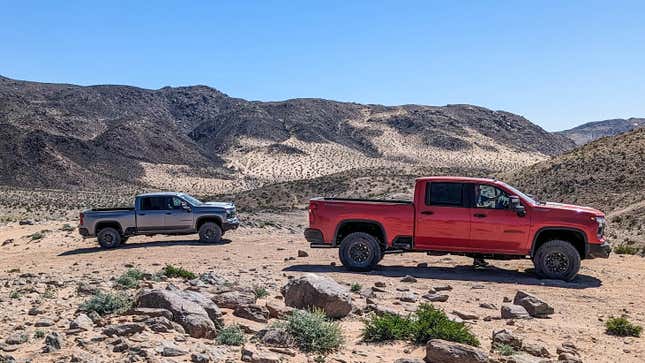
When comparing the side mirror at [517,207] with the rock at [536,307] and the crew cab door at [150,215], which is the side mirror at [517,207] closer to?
the rock at [536,307]

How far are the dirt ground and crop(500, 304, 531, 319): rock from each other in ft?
0.54

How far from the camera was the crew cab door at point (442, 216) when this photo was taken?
1233cm

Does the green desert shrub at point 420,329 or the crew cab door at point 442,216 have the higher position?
the crew cab door at point 442,216

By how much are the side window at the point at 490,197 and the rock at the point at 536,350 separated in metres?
5.36

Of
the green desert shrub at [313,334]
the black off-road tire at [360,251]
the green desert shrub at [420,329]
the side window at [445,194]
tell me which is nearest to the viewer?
the green desert shrub at [313,334]

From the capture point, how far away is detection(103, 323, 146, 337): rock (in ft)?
22.5

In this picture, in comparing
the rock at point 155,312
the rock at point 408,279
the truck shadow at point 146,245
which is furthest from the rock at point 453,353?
the truck shadow at point 146,245

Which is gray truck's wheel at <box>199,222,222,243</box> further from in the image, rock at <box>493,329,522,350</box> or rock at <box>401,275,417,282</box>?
rock at <box>493,329,522,350</box>

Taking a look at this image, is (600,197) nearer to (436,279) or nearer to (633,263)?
(633,263)

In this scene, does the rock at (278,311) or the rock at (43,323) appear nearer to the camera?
the rock at (43,323)

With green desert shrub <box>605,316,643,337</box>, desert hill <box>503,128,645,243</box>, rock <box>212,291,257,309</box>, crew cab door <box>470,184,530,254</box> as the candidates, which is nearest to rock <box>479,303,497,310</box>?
green desert shrub <box>605,316,643,337</box>

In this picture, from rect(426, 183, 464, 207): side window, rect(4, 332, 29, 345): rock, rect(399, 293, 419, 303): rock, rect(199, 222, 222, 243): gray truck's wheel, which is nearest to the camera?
rect(4, 332, 29, 345): rock

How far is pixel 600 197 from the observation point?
3148 centimetres

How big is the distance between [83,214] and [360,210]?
10026mm
